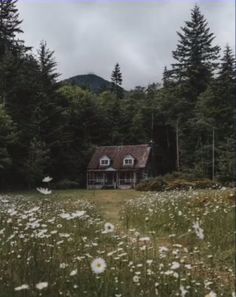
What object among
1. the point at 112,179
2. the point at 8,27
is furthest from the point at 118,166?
the point at 8,27

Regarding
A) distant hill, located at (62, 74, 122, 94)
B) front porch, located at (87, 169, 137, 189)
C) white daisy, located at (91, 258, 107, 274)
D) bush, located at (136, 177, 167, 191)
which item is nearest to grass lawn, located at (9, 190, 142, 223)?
bush, located at (136, 177, 167, 191)

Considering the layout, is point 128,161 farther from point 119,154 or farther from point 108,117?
point 108,117

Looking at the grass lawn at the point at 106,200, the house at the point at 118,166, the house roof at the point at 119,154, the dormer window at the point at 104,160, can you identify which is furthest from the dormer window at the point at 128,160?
the grass lawn at the point at 106,200

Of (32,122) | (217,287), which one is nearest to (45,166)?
(32,122)

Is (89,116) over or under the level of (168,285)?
over

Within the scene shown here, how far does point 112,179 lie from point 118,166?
164cm

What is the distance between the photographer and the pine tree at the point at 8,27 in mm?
49250

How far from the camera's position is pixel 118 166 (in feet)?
169

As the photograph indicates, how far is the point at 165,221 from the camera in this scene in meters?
11.1

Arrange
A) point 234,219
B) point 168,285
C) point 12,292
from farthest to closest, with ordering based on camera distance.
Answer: point 234,219, point 168,285, point 12,292

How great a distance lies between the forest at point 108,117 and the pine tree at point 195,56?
0.11m

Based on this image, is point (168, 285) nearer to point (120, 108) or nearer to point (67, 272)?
point (67, 272)

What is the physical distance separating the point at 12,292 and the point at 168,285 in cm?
166

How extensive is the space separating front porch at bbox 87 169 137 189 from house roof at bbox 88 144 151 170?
76 centimetres
